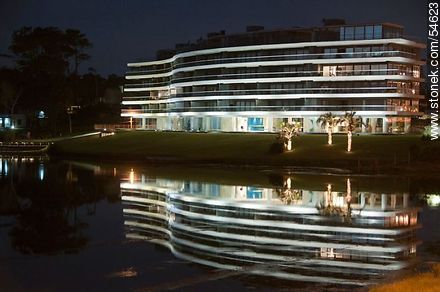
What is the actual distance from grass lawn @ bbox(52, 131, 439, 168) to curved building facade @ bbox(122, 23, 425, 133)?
1677 cm

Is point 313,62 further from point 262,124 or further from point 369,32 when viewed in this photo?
point 262,124

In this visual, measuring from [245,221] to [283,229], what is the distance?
3.47 metres

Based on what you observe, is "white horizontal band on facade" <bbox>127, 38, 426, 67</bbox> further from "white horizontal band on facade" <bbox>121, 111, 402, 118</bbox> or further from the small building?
the small building

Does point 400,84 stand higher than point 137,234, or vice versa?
point 400,84

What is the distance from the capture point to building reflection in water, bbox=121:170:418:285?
957 inches

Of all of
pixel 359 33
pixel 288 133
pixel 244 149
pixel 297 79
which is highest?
pixel 359 33

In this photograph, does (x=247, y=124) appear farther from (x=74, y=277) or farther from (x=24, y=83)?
(x=74, y=277)

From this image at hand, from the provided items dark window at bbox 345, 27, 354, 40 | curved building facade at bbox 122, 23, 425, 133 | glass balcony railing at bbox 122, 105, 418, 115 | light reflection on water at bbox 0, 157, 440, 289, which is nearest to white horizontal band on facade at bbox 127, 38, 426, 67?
curved building facade at bbox 122, 23, 425, 133

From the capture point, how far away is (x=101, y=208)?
42.1m

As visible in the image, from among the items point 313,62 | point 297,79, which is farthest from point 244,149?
point 313,62

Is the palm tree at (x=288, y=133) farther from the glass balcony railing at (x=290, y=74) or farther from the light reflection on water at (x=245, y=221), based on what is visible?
the glass balcony railing at (x=290, y=74)

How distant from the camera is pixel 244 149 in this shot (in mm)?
91250

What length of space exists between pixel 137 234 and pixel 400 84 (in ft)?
295

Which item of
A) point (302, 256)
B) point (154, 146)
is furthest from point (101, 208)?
point (154, 146)
